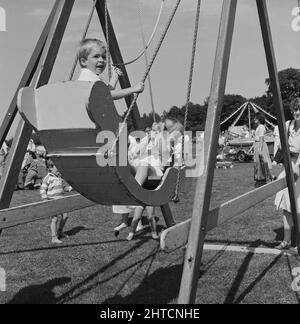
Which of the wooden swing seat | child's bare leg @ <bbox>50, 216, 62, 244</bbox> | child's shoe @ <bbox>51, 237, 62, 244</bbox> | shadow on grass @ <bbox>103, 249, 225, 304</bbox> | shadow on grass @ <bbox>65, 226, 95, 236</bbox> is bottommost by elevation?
shadow on grass @ <bbox>103, 249, 225, 304</bbox>

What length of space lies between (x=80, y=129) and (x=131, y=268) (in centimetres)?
293

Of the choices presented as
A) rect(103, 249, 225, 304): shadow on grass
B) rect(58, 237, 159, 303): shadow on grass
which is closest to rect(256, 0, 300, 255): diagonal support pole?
rect(103, 249, 225, 304): shadow on grass

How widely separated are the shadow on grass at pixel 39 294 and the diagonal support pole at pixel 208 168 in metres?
2.04

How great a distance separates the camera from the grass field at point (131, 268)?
4504 mm

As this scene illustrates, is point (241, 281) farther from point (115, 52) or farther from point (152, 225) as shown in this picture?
point (115, 52)

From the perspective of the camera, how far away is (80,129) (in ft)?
9.34

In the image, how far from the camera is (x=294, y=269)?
5.13m

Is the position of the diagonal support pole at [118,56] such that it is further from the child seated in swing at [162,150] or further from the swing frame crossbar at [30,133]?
the swing frame crossbar at [30,133]

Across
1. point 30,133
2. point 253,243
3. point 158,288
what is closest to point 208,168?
point 30,133

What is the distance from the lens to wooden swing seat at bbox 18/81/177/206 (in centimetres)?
279

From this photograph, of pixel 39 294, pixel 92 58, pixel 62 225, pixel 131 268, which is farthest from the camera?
pixel 62 225

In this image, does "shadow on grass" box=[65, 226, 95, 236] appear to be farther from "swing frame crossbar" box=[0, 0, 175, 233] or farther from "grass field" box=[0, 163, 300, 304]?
"swing frame crossbar" box=[0, 0, 175, 233]

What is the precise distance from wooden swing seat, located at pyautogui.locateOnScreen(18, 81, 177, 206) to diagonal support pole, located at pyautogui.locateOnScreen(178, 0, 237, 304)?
480mm
